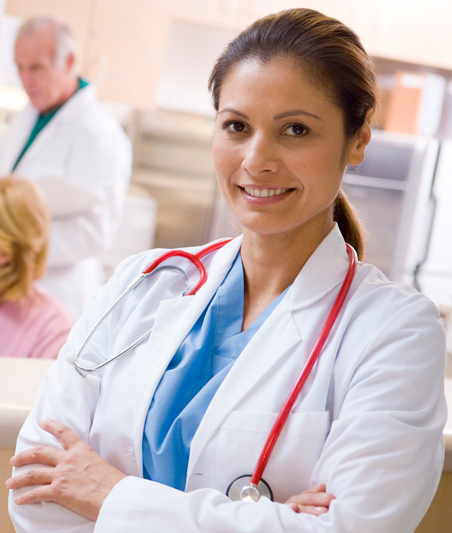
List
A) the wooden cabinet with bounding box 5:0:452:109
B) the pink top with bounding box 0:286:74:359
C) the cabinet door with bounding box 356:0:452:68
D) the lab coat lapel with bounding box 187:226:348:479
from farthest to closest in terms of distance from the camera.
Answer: the cabinet door with bounding box 356:0:452:68, the wooden cabinet with bounding box 5:0:452:109, the pink top with bounding box 0:286:74:359, the lab coat lapel with bounding box 187:226:348:479

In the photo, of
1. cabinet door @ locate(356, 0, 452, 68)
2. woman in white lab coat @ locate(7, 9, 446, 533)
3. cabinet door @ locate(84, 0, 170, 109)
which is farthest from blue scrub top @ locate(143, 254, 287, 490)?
cabinet door @ locate(356, 0, 452, 68)

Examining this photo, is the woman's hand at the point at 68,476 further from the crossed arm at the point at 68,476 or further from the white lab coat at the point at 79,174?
the white lab coat at the point at 79,174

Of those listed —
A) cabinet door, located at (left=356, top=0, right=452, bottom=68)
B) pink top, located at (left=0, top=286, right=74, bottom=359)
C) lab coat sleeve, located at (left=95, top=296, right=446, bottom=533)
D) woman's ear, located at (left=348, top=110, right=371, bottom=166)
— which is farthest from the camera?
cabinet door, located at (left=356, top=0, right=452, bottom=68)

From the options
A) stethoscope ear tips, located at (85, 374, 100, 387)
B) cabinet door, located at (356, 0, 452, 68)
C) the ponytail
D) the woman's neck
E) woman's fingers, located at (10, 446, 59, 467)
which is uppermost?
cabinet door, located at (356, 0, 452, 68)

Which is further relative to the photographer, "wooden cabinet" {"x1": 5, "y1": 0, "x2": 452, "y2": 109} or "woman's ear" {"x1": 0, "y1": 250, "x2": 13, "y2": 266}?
"wooden cabinet" {"x1": 5, "y1": 0, "x2": 452, "y2": 109}

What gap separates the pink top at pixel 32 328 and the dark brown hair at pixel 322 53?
1044 mm

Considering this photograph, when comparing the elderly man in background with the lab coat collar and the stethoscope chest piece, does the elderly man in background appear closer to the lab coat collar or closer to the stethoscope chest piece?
the lab coat collar

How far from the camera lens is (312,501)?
0.70 metres

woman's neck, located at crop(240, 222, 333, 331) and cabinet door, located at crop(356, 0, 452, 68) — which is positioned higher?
cabinet door, located at crop(356, 0, 452, 68)

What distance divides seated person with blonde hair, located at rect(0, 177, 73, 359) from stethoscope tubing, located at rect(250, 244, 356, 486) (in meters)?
1.06

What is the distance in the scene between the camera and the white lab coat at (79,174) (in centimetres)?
233

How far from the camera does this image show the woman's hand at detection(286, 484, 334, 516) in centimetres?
69

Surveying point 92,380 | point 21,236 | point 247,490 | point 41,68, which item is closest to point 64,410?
point 92,380

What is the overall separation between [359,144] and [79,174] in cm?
164
